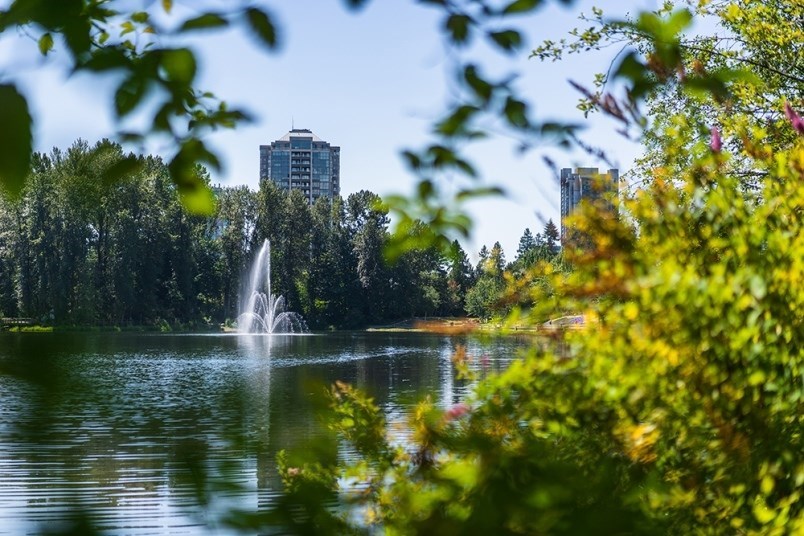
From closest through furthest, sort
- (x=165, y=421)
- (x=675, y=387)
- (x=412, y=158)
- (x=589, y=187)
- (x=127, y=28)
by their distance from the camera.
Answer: (x=127, y=28)
(x=412, y=158)
(x=675, y=387)
(x=589, y=187)
(x=165, y=421)

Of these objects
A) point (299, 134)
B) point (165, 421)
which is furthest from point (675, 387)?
point (299, 134)

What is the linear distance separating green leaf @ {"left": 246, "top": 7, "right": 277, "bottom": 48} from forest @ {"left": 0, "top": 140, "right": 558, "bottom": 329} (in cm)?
4148

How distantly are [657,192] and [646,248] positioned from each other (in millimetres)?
238

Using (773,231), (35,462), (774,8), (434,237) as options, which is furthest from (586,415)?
(35,462)

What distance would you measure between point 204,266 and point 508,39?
6363 cm

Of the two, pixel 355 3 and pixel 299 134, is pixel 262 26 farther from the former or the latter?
pixel 299 134

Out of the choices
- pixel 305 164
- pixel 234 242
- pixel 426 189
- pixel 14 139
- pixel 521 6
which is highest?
pixel 305 164

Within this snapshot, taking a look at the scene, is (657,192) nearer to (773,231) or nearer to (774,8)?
(773,231)

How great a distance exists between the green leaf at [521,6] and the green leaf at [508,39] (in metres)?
0.12

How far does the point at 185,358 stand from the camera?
2814cm

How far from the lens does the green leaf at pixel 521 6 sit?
142 cm

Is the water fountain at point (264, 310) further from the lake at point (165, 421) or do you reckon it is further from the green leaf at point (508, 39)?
the green leaf at point (508, 39)

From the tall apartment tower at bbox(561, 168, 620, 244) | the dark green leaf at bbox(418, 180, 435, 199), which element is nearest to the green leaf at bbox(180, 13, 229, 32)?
the dark green leaf at bbox(418, 180, 435, 199)

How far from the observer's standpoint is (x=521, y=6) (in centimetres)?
143
